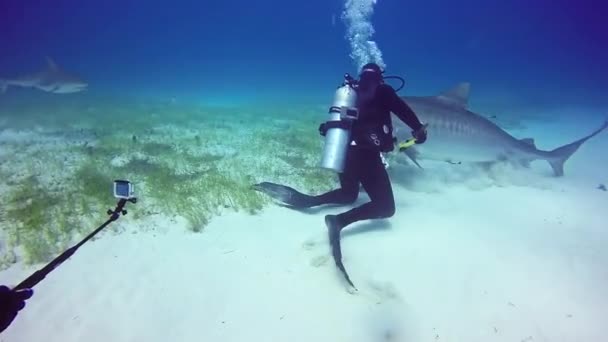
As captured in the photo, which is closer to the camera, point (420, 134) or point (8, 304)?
point (8, 304)

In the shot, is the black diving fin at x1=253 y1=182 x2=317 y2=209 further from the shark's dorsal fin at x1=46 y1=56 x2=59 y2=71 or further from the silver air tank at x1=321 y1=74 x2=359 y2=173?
the shark's dorsal fin at x1=46 y1=56 x2=59 y2=71

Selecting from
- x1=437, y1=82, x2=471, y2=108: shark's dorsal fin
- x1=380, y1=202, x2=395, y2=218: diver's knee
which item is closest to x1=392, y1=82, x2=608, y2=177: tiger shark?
x1=437, y1=82, x2=471, y2=108: shark's dorsal fin

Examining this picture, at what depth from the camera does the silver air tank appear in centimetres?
485

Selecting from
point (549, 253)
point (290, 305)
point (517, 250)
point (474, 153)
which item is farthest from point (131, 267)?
point (474, 153)

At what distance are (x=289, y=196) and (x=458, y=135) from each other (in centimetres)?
455

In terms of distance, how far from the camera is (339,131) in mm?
4895

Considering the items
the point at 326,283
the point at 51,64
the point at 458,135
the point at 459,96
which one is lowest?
the point at 326,283

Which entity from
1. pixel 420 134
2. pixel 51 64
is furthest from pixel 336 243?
pixel 51 64

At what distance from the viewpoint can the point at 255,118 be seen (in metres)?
20.8

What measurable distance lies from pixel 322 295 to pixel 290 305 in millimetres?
411

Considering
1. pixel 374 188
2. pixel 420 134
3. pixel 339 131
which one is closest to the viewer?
pixel 339 131

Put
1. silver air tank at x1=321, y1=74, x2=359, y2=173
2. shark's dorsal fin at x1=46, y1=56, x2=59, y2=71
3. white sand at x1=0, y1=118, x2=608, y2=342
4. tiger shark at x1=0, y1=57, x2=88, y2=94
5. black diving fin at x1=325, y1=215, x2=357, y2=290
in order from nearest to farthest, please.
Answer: white sand at x1=0, y1=118, x2=608, y2=342 < black diving fin at x1=325, y1=215, x2=357, y2=290 < silver air tank at x1=321, y1=74, x2=359, y2=173 < tiger shark at x1=0, y1=57, x2=88, y2=94 < shark's dorsal fin at x1=46, y1=56, x2=59, y2=71

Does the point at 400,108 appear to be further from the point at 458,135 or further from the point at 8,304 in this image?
the point at 8,304

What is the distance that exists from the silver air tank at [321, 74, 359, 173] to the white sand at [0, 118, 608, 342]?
4.29 ft
